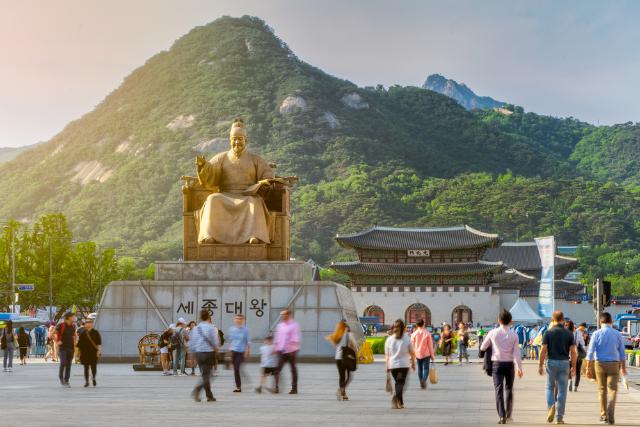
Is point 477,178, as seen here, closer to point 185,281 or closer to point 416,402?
point 185,281

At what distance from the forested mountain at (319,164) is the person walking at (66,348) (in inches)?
3905

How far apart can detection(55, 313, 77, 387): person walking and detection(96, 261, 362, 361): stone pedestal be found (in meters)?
7.16

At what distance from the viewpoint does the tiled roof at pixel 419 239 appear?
85.1 metres

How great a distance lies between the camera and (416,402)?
58.2 feet

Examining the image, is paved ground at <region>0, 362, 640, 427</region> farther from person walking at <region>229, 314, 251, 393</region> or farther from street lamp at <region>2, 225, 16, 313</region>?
street lamp at <region>2, 225, 16, 313</region>

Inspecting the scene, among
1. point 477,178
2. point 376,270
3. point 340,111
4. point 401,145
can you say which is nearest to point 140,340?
point 376,270

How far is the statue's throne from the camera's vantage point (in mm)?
30156

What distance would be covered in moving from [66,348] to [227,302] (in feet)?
26.4

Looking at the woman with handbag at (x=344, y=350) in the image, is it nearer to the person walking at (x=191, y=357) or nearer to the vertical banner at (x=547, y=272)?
the person walking at (x=191, y=357)

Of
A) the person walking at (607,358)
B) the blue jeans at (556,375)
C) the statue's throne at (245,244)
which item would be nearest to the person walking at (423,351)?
the person walking at (607,358)

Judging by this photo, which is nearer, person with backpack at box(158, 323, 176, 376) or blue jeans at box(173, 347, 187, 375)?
→ person with backpack at box(158, 323, 176, 376)

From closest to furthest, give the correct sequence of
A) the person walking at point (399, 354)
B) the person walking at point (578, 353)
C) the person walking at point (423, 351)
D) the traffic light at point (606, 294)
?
the person walking at point (399, 354), the person walking at point (578, 353), the person walking at point (423, 351), the traffic light at point (606, 294)

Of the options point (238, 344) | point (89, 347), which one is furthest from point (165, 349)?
point (238, 344)

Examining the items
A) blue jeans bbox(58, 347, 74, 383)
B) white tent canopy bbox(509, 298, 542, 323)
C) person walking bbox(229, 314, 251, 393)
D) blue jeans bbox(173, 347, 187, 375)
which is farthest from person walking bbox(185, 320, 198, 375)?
white tent canopy bbox(509, 298, 542, 323)
